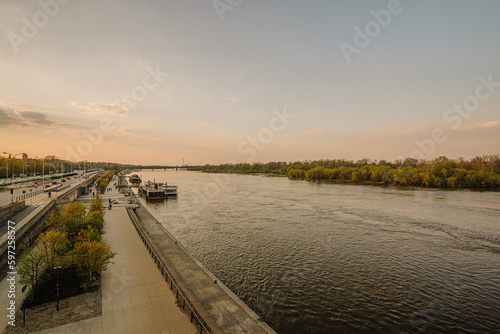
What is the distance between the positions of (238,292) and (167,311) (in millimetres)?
7206

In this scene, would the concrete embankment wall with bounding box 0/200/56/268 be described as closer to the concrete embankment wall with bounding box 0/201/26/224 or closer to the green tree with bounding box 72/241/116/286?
the concrete embankment wall with bounding box 0/201/26/224

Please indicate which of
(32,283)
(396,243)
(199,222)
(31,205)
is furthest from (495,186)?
(31,205)

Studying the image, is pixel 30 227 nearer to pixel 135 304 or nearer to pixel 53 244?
pixel 53 244

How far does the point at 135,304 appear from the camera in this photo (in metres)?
14.8

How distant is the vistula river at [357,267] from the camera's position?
56.6 ft

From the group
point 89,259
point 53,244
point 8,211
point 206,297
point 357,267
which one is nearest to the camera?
point 206,297

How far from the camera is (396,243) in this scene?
32.6m

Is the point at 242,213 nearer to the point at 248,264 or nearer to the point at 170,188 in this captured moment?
the point at 248,264

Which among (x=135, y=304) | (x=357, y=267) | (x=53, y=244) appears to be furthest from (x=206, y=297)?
(x=357, y=267)

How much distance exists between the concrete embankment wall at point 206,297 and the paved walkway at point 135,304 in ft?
2.19

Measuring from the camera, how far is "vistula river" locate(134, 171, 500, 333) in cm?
1725

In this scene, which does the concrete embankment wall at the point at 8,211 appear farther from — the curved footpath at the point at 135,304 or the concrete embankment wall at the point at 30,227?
the curved footpath at the point at 135,304

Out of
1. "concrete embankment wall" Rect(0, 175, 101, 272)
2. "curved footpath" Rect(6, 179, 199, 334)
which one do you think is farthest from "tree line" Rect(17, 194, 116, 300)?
"concrete embankment wall" Rect(0, 175, 101, 272)

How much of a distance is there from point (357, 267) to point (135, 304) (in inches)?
846
